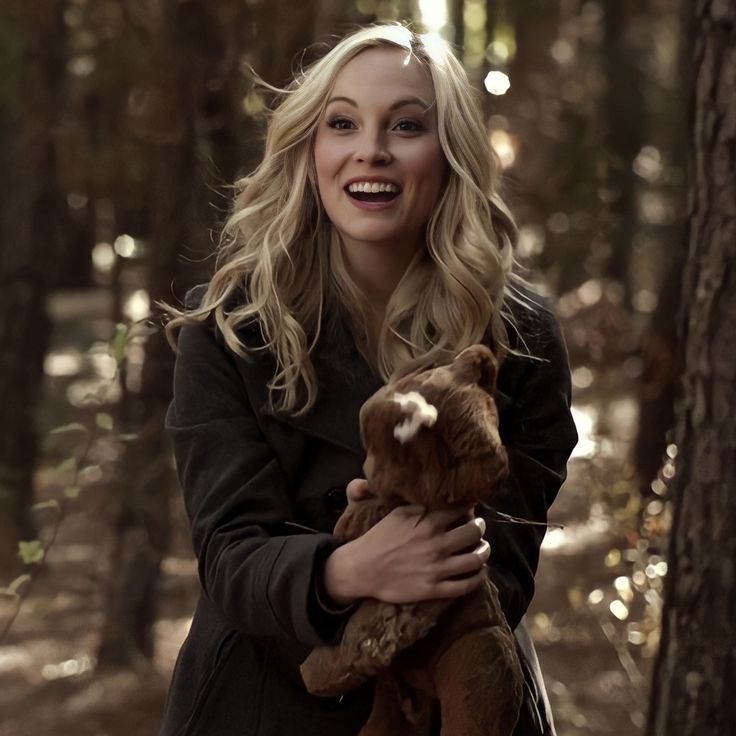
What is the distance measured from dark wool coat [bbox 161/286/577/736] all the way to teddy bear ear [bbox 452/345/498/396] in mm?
454

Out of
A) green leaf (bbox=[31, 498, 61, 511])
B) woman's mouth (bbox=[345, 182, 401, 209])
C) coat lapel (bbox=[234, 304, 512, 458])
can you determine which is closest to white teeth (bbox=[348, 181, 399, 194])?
woman's mouth (bbox=[345, 182, 401, 209])

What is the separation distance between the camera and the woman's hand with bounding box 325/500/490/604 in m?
2.29

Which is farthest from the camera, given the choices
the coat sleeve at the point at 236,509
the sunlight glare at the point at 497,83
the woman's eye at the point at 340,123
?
the sunlight glare at the point at 497,83

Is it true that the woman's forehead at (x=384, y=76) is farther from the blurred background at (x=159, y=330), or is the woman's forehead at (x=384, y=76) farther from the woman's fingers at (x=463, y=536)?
the blurred background at (x=159, y=330)

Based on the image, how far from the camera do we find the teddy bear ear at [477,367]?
2248 mm

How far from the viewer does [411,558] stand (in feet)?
7.46

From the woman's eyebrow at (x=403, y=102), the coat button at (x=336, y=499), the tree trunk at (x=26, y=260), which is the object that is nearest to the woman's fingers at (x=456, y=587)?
the coat button at (x=336, y=499)

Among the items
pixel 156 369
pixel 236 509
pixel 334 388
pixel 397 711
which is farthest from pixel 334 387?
pixel 156 369

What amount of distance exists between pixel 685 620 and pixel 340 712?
1931 millimetres

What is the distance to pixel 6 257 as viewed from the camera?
398 inches

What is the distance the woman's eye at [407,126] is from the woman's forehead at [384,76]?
0.16 ft

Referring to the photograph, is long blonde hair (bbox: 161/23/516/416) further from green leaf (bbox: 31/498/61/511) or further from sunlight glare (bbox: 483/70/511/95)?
sunlight glare (bbox: 483/70/511/95)

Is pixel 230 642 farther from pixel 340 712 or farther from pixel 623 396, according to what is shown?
pixel 623 396

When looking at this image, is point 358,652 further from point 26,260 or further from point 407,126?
point 26,260
